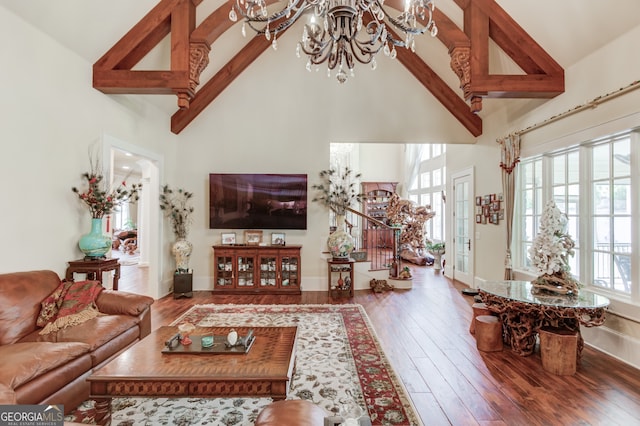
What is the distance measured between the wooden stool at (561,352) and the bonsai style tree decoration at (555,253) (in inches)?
21.0

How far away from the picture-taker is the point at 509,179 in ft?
15.8

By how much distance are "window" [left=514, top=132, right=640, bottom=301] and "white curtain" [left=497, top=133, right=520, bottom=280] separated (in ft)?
1.17

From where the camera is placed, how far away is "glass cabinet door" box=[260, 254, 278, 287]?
18.7ft

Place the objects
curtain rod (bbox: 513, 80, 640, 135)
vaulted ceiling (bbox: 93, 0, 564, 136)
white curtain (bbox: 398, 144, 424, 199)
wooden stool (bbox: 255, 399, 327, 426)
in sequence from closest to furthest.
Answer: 1. wooden stool (bbox: 255, 399, 327, 426)
2. curtain rod (bbox: 513, 80, 640, 135)
3. vaulted ceiling (bbox: 93, 0, 564, 136)
4. white curtain (bbox: 398, 144, 424, 199)

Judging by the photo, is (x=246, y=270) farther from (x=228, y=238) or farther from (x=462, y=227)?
(x=462, y=227)

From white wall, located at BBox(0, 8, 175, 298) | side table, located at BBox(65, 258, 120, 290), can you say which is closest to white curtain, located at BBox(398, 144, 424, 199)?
white wall, located at BBox(0, 8, 175, 298)

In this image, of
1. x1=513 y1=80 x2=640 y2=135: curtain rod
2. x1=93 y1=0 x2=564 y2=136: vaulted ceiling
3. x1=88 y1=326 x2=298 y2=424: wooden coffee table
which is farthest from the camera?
x1=93 y1=0 x2=564 y2=136: vaulted ceiling

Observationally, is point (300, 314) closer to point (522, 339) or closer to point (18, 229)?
point (522, 339)

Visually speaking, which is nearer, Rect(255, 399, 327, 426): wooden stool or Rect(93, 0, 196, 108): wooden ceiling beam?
Rect(255, 399, 327, 426): wooden stool

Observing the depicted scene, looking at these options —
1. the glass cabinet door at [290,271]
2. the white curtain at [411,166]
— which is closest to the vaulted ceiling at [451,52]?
the glass cabinet door at [290,271]

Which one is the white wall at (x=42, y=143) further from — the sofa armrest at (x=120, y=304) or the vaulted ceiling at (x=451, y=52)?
the sofa armrest at (x=120, y=304)

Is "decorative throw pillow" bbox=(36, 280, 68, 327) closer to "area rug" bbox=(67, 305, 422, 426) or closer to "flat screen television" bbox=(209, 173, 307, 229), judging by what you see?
"area rug" bbox=(67, 305, 422, 426)

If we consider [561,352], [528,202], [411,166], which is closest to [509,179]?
[528,202]

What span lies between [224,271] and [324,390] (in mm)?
3666
